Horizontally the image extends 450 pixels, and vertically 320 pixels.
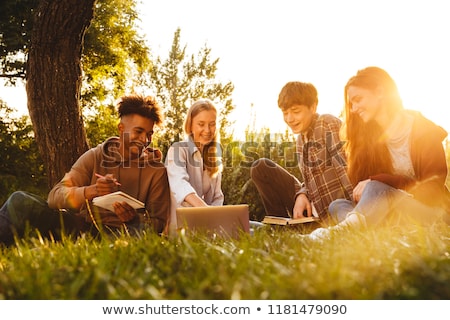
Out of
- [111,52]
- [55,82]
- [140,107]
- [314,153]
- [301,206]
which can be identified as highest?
[111,52]

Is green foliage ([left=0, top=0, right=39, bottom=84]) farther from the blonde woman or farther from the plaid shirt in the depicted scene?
the plaid shirt

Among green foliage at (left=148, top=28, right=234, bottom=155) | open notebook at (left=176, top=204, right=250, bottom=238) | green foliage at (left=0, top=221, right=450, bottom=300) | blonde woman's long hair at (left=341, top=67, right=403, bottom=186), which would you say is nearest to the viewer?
green foliage at (left=0, top=221, right=450, bottom=300)

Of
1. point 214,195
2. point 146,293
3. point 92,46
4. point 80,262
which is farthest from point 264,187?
point 92,46

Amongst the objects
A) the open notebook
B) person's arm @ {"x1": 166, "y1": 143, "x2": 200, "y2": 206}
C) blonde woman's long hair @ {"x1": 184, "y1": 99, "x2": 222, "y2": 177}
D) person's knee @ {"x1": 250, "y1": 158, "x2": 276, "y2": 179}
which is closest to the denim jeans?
person's knee @ {"x1": 250, "y1": 158, "x2": 276, "y2": 179}

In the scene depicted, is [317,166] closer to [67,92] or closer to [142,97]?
[142,97]

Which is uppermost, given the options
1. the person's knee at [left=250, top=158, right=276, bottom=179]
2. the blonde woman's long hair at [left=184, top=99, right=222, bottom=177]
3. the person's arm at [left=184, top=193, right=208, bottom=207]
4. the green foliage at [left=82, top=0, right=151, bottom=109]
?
the green foliage at [left=82, top=0, right=151, bottom=109]

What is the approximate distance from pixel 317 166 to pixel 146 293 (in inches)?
130

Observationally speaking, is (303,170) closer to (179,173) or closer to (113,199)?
(179,173)

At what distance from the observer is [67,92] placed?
5.74 meters

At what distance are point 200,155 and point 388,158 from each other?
1.67 m

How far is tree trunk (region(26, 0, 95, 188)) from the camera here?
567 cm

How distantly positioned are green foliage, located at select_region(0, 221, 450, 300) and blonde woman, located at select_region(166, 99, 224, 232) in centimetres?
225

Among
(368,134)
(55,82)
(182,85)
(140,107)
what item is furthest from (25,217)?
(182,85)

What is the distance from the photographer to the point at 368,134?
429 centimetres
